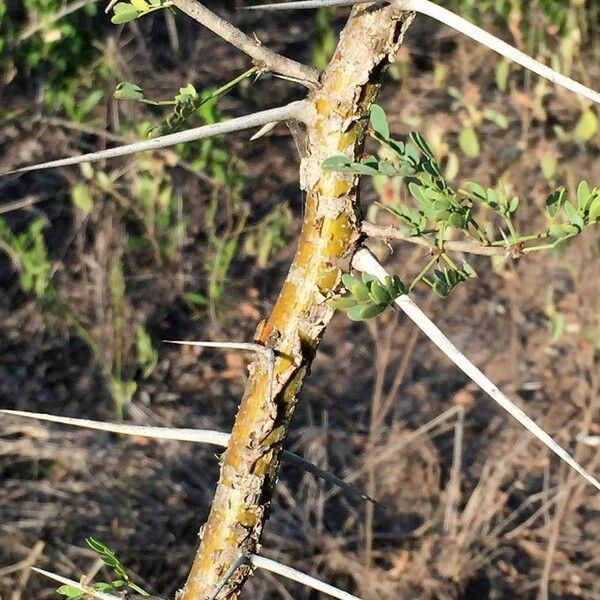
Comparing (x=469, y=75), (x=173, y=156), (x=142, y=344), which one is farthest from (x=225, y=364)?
(x=469, y=75)

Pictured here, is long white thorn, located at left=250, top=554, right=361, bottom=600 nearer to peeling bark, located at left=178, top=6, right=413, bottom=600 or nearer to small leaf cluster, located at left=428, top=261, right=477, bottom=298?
peeling bark, located at left=178, top=6, right=413, bottom=600

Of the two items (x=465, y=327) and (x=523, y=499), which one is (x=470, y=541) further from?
(x=465, y=327)

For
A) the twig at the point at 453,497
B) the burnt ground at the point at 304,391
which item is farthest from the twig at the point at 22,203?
the twig at the point at 453,497

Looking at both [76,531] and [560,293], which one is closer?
[76,531]

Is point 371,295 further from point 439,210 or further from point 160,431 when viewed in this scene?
point 160,431

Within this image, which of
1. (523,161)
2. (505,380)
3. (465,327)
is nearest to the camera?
(505,380)

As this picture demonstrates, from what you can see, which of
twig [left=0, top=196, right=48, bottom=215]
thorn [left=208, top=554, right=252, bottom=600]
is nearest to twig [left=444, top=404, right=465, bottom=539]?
twig [left=0, top=196, right=48, bottom=215]

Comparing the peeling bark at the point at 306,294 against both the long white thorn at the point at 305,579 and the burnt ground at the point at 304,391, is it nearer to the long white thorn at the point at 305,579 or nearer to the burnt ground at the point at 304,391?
the long white thorn at the point at 305,579
